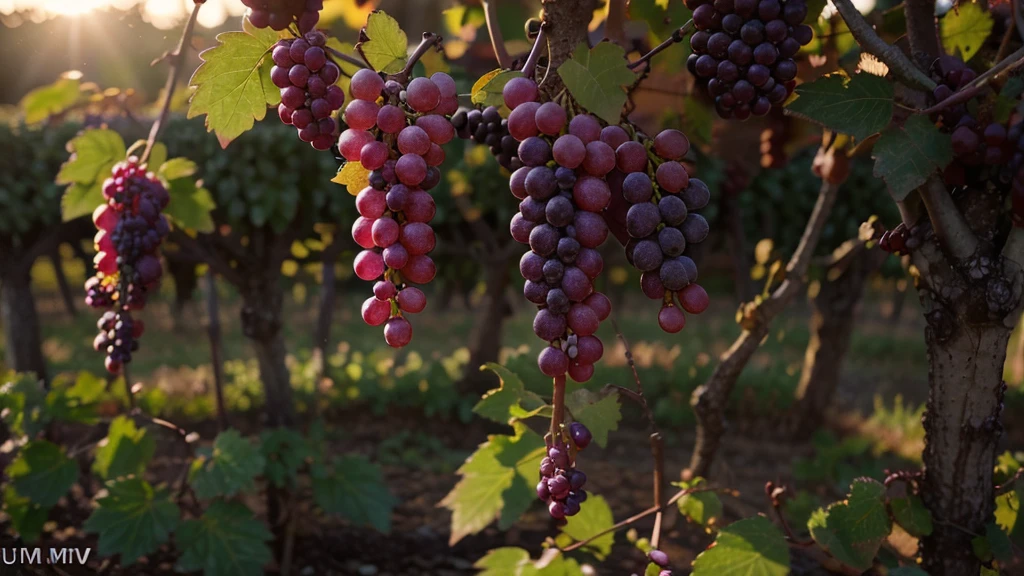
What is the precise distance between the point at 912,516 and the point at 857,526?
0.39 feet

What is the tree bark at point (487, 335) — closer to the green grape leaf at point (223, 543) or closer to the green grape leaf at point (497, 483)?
the green grape leaf at point (223, 543)

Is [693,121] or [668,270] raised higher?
[693,121]

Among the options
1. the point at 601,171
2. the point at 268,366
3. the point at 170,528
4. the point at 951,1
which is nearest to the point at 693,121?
the point at 951,1

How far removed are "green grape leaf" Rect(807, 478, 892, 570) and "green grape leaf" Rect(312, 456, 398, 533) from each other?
1427 millimetres

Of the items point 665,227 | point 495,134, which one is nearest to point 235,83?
point 495,134

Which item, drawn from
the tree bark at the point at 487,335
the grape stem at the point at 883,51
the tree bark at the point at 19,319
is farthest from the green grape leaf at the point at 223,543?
the tree bark at the point at 487,335

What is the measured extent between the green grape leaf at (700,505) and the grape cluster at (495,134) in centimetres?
81

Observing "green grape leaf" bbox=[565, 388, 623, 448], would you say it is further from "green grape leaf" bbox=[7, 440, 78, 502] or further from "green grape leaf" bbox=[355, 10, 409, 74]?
"green grape leaf" bbox=[7, 440, 78, 502]

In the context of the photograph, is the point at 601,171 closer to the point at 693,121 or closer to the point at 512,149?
the point at 512,149

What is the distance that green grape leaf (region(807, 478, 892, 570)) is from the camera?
4.32ft

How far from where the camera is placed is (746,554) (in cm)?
117

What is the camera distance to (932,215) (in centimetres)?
125

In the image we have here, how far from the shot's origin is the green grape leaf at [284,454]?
2.41m

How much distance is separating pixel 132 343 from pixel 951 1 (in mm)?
1806
